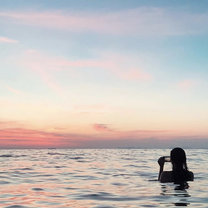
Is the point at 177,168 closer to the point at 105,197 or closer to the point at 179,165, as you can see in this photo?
the point at 179,165

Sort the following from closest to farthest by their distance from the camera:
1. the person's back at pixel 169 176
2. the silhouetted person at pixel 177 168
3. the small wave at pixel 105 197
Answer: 1. the small wave at pixel 105 197
2. the silhouetted person at pixel 177 168
3. the person's back at pixel 169 176

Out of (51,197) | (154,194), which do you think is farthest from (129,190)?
(51,197)

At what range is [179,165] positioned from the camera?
420 inches

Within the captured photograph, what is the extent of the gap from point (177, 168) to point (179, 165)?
0.24 m

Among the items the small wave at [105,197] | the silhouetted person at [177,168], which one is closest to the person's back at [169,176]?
the silhouetted person at [177,168]

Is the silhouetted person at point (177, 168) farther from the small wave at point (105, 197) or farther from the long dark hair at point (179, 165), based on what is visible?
the small wave at point (105, 197)

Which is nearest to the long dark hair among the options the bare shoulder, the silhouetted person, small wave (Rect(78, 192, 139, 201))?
the silhouetted person

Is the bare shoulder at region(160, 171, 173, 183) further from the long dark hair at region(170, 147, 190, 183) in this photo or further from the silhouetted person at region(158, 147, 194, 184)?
the long dark hair at region(170, 147, 190, 183)

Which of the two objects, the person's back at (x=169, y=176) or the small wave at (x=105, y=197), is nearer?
the small wave at (x=105, y=197)

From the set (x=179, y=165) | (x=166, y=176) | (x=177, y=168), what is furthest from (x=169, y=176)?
(x=179, y=165)

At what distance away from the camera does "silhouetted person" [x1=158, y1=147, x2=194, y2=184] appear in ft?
34.1

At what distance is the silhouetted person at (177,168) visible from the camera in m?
10.4

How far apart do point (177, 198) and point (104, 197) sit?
228 centimetres

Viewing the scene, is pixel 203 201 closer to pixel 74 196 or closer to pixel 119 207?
pixel 119 207
